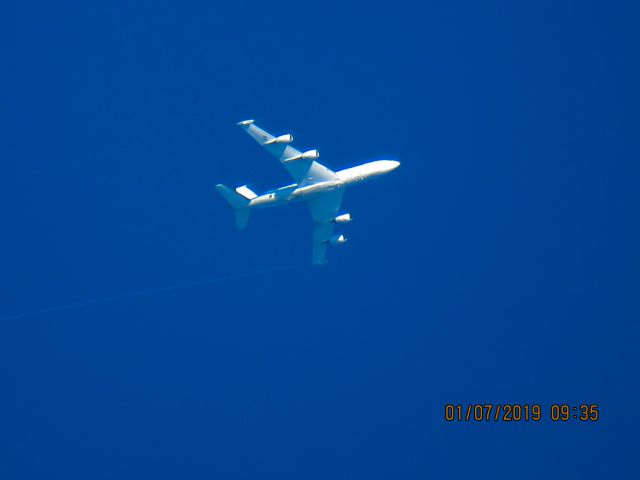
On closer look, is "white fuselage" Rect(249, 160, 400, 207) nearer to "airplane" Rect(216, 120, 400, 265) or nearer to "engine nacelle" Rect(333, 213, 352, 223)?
"airplane" Rect(216, 120, 400, 265)

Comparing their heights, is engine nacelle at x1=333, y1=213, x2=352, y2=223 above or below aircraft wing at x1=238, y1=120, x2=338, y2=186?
below

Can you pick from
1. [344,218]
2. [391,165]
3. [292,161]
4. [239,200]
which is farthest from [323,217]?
[239,200]

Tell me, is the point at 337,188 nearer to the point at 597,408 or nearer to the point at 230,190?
the point at 230,190

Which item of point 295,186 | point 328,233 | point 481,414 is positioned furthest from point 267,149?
point 481,414

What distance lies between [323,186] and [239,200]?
4.70 m

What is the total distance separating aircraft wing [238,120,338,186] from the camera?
42.8 metres

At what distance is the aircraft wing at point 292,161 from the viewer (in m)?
42.8

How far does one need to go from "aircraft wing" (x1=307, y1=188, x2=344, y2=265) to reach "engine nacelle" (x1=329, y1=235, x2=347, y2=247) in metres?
0.40

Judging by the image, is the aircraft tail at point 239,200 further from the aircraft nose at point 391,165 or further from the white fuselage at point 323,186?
the aircraft nose at point 391,165

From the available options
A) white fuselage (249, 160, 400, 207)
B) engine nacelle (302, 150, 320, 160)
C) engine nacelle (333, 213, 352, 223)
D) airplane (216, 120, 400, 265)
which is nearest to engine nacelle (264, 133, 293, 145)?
airplane (216, 120, 400, 265)

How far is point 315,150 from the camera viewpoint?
42625 mm

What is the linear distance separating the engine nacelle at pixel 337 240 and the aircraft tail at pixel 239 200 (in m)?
5.27

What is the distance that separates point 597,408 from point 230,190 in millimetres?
27088

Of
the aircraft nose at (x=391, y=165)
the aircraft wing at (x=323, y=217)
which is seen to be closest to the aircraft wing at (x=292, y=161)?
the aircraft wing at (x=323, y=217)
